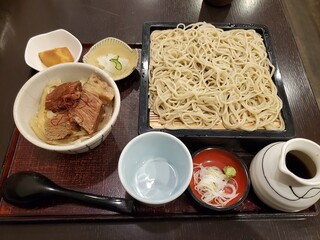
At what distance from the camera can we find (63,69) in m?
1.34

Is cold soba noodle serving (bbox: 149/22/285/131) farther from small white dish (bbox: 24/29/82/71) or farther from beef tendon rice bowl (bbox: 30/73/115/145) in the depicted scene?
small white dish (bbox: 24/29/82/71)

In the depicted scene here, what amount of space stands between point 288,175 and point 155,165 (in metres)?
0.55

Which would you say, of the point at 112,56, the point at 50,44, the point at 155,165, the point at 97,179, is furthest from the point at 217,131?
the point at 50,44

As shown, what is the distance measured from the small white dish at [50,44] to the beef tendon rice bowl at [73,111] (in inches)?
14.0

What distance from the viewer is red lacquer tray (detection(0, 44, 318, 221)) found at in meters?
1.20

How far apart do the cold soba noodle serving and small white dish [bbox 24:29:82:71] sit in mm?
444

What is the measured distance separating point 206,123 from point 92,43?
870 mm

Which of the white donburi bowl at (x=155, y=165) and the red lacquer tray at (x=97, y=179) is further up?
the white donburi bowl at (x=155, y=165)

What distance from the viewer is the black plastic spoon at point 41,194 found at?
45.3 inches

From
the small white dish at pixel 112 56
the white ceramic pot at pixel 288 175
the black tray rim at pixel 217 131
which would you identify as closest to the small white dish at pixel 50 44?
the small white dish at pixel 112 56

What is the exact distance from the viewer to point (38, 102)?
4.35 feet

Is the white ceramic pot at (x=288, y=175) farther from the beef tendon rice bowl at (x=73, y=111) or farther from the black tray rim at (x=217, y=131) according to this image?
the beef tendon rice bowl at (x=73, y=111)

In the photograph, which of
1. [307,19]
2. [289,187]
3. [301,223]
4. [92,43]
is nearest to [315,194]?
[289,187]

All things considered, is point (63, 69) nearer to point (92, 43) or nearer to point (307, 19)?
point (92, 43)
